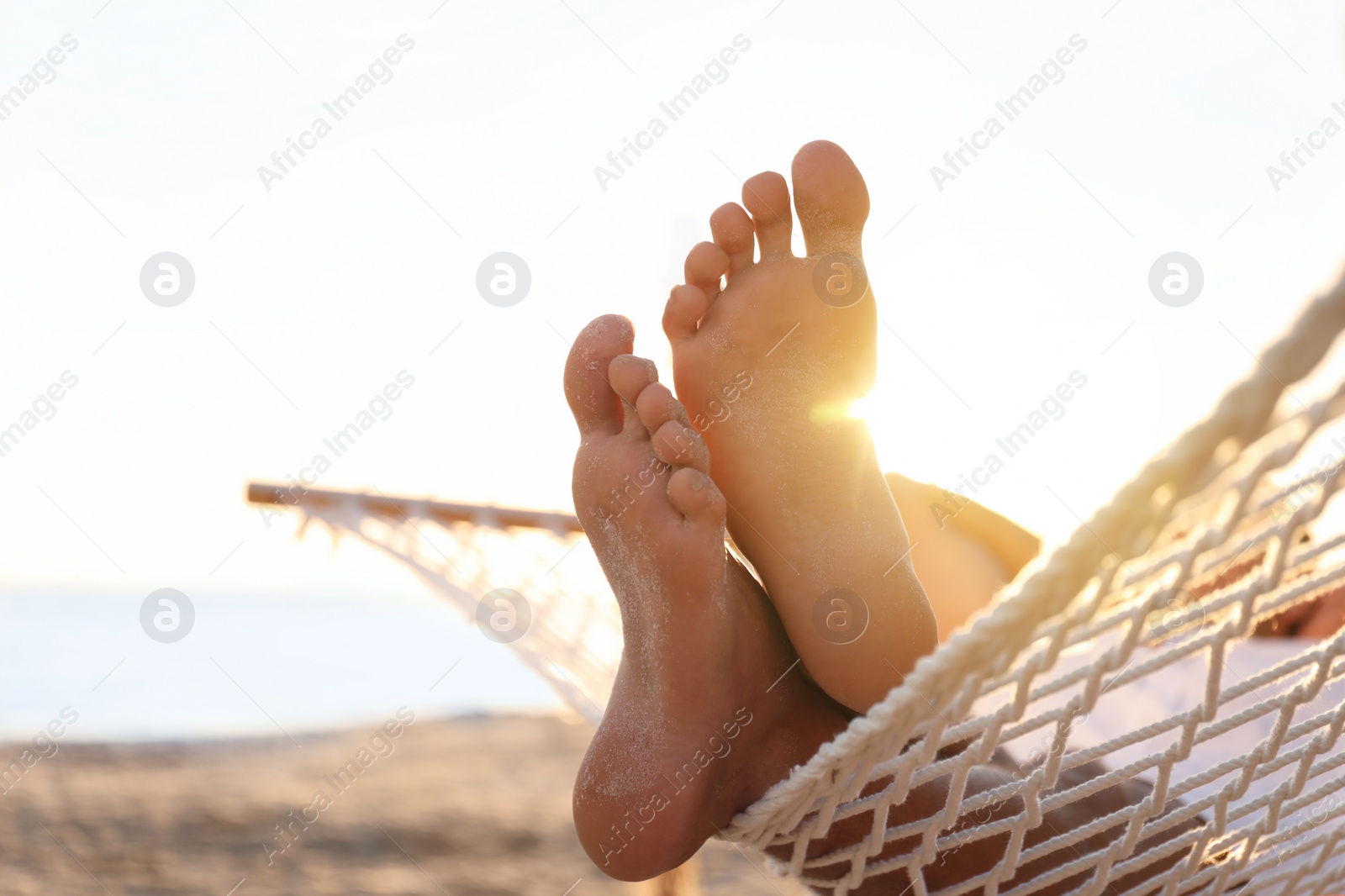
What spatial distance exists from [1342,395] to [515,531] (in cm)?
119

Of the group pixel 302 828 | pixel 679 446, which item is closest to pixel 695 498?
pixel 679 446

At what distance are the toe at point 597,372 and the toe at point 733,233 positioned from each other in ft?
0.32

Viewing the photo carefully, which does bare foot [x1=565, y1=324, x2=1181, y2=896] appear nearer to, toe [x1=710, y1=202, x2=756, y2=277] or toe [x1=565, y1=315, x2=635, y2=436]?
toe [x1=565, y1=315, x2=635, y2=436]

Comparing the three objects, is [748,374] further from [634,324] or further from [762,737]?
[762,737]

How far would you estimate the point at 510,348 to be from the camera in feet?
10.8

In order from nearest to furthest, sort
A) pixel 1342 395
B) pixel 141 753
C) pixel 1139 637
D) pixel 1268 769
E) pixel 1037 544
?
1. pixel 1342 395
2. pixel 1139 637
3. pixel 1268 769
4. pixel 1037 544
5. pixel 141 753

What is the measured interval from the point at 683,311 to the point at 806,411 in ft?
0.36

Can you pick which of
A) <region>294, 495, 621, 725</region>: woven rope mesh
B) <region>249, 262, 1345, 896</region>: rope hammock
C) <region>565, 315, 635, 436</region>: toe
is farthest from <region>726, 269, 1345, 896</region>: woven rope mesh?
<region>294, 495, 621, 725</region>: woven rope mesh

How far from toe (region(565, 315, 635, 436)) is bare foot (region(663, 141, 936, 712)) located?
57 mm

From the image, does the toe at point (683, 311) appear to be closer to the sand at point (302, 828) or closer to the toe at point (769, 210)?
the toe at point (769, 210)

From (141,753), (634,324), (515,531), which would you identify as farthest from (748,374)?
(141,753)

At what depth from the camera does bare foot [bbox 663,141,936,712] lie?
0.62 metres

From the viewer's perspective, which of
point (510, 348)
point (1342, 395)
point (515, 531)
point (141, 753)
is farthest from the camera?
point (510, 348)

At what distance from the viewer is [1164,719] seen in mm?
624
